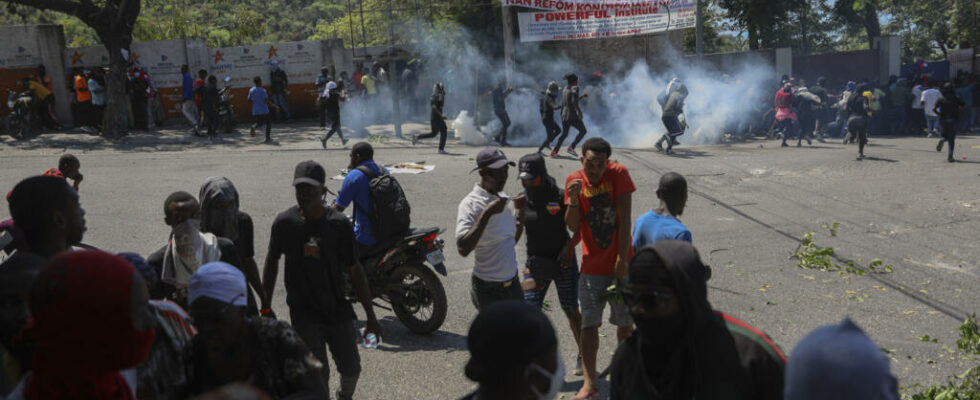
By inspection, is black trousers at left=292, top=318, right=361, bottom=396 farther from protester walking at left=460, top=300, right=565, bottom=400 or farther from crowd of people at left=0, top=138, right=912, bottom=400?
protester walking at left=460, top=300, right=565, bottom=400

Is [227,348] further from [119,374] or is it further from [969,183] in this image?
[969,183]

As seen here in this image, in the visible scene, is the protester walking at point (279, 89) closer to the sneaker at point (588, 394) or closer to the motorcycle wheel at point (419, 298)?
the motorcycle wheel at point (419, 298)

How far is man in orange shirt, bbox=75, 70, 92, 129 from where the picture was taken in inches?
850

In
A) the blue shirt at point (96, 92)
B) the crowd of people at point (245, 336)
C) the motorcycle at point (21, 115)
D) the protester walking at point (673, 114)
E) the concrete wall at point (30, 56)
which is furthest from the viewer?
the concrete wall at point (30, 56)

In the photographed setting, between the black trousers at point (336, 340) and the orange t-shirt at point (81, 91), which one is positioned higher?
the orange t-shirt at point (81, 91)

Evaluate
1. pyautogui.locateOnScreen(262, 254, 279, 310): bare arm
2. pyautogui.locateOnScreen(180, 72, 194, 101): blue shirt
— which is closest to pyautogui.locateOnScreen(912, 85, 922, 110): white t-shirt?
pyautogui.locateOnScreen(180, 72, 194, 101): blue shirt

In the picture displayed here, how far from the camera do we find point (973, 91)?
73.8 ft

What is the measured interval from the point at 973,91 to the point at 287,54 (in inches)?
807

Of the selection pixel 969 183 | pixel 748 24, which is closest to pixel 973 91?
pixel 748 24

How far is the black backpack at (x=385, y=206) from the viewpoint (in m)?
6.40

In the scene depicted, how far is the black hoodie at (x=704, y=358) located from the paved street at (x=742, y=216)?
2997 millimetres

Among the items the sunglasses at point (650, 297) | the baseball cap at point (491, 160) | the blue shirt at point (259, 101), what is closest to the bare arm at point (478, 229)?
the baseball cap at point (491, 160)

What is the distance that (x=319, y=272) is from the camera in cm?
454

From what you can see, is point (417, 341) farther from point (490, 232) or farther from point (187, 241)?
point (187, 241)
